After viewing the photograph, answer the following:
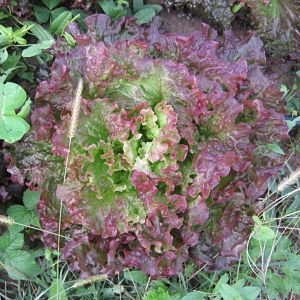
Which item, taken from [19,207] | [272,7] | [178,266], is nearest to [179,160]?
[178,266]

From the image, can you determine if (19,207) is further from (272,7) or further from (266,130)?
(272,7)

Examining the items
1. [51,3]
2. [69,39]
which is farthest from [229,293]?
[51,3]

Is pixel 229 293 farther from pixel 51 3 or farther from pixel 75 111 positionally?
pixel 51 3

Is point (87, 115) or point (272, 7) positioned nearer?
point (87, 115)

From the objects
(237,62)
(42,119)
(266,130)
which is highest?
(237,62)

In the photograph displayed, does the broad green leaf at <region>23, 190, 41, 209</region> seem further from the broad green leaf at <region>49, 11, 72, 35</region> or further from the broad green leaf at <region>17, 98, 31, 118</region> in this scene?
the broad green leaf at <region>49, 11, 72, 35</region>

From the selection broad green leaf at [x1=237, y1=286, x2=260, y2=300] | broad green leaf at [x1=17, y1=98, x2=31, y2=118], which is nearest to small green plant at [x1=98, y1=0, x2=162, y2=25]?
broad green leaf at [x1=17, y1=98, x2=31, y2=118]

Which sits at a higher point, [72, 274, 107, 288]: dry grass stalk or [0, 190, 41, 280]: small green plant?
[72, 274, 107, 288]: dry grass stalk
